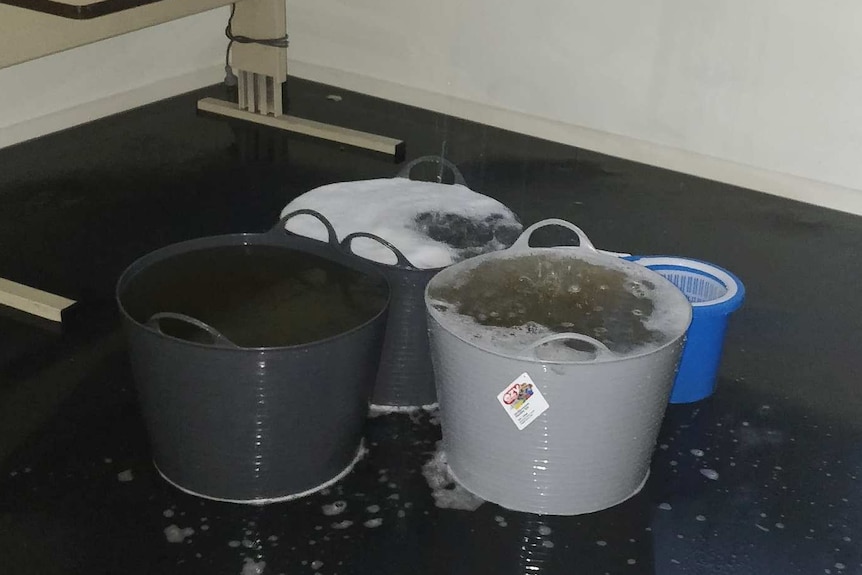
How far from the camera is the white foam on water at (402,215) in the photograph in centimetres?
176

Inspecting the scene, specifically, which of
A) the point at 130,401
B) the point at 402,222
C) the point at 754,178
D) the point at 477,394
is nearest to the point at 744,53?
the point at 754,178

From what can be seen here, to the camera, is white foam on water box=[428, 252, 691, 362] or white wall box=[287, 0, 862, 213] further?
white wall box=[287, 0, 862, 213]

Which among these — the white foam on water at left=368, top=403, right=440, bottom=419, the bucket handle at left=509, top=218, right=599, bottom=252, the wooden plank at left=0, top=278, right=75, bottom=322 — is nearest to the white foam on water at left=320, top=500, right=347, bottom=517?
the white foam on water at left=368, top=403, right=440, bottom=419

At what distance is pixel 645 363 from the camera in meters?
1.52

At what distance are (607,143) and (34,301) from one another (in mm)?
1650

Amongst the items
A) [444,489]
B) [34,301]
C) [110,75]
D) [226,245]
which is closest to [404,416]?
[444,489]

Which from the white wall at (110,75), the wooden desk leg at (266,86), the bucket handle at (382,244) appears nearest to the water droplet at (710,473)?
the bucket handle at (382,244)

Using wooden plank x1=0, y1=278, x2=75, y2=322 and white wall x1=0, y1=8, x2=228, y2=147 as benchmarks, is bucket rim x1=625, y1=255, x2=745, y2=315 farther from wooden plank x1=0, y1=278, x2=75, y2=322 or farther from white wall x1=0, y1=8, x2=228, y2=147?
white wall x1=0, y1=8, x2=228, y2=147

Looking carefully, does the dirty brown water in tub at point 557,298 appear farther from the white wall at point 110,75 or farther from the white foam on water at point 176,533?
the white wall at point 110,75

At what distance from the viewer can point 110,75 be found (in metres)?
3.13

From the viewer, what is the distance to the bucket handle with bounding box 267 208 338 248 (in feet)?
5.69

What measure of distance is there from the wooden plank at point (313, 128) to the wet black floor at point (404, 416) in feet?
0.14

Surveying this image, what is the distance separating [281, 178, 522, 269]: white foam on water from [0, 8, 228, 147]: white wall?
1363 mm

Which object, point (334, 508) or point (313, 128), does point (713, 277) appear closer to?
point (334, 508)
